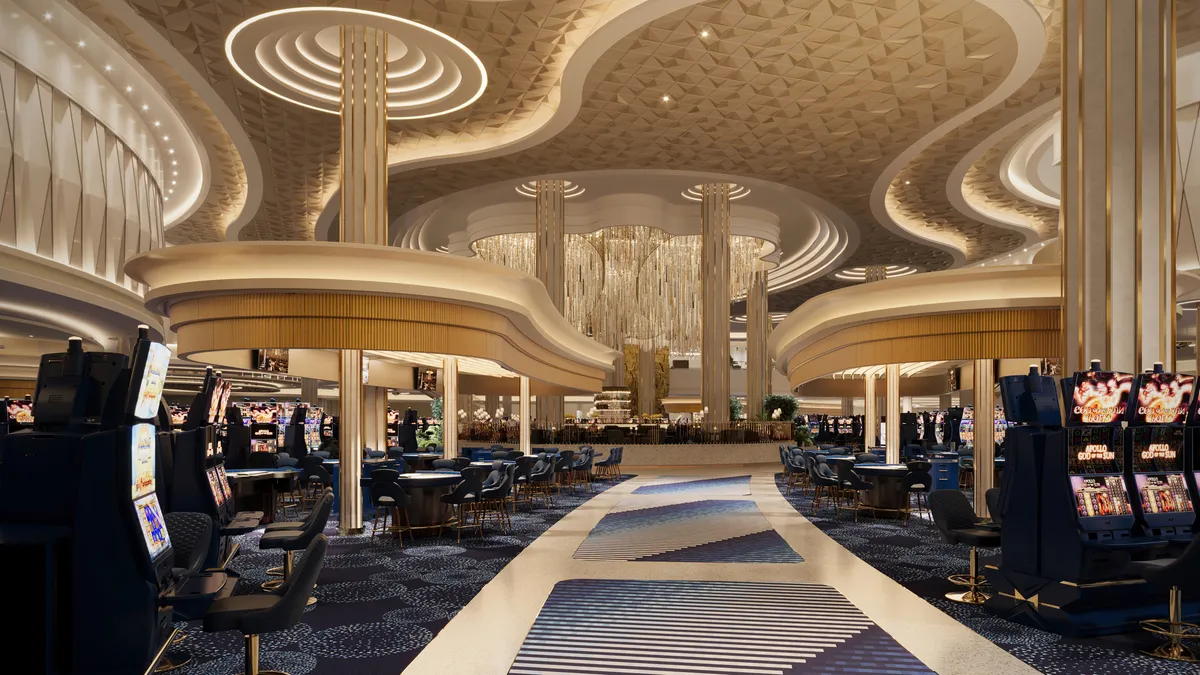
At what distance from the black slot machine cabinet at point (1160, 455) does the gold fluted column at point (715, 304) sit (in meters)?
14.0

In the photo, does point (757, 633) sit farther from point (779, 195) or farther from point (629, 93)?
point (779, 195)

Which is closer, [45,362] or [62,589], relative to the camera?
[62,589]

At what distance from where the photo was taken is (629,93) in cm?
1248

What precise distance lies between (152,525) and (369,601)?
2.17 metres

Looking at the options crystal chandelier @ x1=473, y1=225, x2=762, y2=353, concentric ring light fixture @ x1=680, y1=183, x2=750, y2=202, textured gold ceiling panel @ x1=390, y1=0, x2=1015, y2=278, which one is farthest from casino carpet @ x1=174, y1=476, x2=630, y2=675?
crystal chandelier @ x1=473, y1=225, x2=762, y2=353

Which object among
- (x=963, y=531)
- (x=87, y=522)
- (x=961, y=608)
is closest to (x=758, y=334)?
(x=963, y=531)

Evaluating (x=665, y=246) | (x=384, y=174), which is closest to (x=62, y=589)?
(x=384, y=174)

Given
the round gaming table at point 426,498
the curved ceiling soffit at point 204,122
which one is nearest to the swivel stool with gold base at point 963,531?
the round gaming table at point 426,498

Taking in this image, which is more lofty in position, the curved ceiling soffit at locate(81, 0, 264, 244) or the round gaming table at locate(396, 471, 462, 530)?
the curved ceiling soffit at locate(81, 0, 264, 244)

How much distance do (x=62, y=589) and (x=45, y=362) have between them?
0.94m

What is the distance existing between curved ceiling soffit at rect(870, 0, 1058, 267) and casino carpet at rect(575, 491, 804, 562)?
22.1 ft

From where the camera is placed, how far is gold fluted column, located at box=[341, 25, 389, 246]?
9141mm

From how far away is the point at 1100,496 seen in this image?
488 cm

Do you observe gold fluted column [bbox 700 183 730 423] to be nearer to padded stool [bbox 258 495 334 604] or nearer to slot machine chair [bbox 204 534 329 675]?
padded stool [bbox 258 495 334 604]
